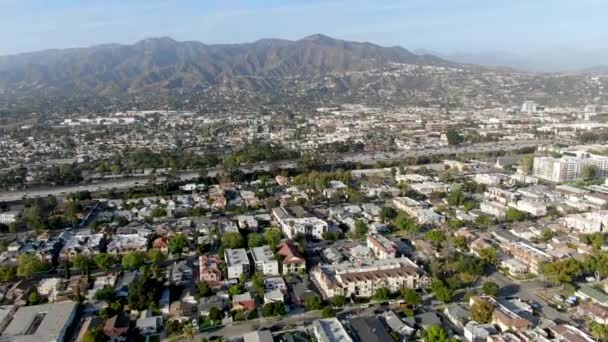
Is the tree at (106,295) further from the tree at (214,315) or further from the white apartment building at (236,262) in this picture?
the white apartment building at (236,262)

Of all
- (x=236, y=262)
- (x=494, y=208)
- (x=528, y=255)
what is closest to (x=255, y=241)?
(x=236, y=262)

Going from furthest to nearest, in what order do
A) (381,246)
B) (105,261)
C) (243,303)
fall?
1. (381,246)
2. (105,261)
3. (243,303)

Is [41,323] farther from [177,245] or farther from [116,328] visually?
[177,245]

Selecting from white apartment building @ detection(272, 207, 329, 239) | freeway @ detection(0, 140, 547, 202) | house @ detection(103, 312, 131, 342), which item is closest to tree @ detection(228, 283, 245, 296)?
house @ detection(103, 312, 131, 342)

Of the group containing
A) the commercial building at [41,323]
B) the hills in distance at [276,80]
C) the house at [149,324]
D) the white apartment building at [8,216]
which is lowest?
the white apartment building at [8,216]

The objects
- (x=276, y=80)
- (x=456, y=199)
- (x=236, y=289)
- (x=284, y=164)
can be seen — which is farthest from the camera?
(x=276, y=80)

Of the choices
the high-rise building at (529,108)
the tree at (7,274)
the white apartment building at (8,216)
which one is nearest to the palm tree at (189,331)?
the tree at (7,274)

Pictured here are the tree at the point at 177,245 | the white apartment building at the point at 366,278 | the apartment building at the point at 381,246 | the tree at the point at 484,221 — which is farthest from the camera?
the tree at the point at 484,221
